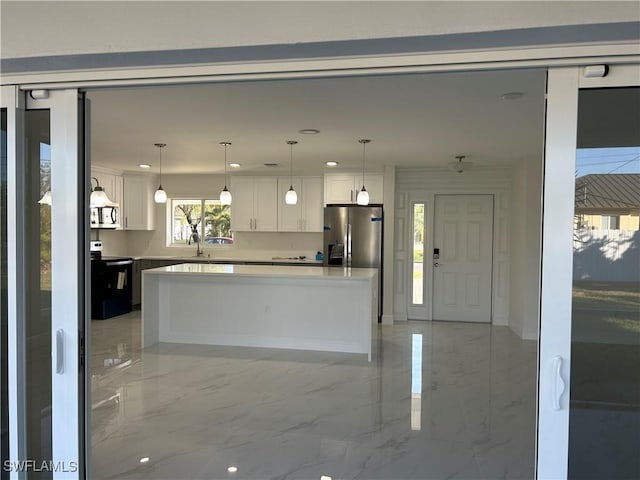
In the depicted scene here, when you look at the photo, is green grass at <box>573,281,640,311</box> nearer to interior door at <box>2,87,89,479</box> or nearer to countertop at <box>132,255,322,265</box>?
interior door at <box>2,87,89,479</box>

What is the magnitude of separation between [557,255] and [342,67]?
98 cm

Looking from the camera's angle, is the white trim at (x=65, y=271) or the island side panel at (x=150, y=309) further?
the island side panel at (x=150, y=309)

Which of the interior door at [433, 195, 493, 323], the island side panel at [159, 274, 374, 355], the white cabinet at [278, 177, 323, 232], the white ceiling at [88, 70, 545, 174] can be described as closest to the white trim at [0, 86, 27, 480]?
the white ceiling at [88, 70, 545, 174]

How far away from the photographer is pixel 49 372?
178cm

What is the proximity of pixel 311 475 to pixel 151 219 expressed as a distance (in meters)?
6.45

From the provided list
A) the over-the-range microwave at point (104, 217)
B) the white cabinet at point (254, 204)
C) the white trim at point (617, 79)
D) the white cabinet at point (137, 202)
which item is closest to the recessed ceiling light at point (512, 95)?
the white trim at point (617, 79)

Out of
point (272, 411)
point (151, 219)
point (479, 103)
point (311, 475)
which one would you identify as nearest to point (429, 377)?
point (272, 411)

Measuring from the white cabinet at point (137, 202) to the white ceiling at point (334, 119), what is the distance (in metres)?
1.36

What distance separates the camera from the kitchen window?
26.1 feet

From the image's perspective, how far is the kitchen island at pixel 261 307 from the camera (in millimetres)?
5023

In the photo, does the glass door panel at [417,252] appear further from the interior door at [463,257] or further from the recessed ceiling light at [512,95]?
the recessed ceiling light at [512,95]

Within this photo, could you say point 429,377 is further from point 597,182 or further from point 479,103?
point 597,182

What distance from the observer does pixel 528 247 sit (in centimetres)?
570

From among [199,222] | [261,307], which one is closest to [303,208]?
[199,222]
